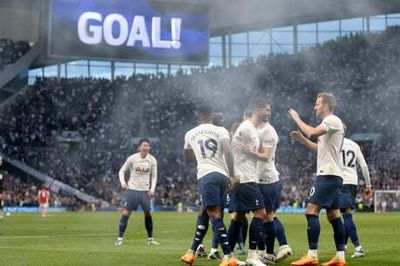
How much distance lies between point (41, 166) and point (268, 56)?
1854 cm

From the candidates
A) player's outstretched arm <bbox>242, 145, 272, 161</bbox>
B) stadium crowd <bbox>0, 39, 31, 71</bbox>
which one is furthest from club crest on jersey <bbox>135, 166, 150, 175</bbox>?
stadium crowd <bbox>0, 39, 31, 71</bbox>

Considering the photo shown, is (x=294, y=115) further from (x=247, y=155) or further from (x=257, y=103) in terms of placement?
(x=247, y=155)

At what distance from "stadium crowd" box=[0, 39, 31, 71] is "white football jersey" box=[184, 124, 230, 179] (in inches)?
1392

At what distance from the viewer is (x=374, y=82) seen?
118ft

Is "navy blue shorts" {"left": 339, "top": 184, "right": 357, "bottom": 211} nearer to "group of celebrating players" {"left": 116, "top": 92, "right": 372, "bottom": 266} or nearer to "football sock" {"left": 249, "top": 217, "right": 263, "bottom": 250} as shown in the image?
"group of celebrating players" {"left": 116, "top": 92, "right": 372, "bottom": 266}

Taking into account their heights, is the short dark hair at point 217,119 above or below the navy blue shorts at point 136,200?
above

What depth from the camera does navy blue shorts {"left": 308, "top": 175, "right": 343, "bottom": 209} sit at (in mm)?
10016

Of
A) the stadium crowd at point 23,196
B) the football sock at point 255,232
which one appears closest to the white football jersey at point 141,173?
the football sock at point 255,232

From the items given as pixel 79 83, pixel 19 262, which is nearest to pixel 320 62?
pixel 79 83

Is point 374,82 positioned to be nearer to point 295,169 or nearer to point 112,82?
point 295,169

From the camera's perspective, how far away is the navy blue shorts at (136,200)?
15805mm

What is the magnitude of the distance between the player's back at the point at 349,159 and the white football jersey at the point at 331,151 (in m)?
2.56

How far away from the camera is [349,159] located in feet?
42.0

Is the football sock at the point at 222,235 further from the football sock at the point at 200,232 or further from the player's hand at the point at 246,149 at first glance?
the player's hand at the point at 246,149
